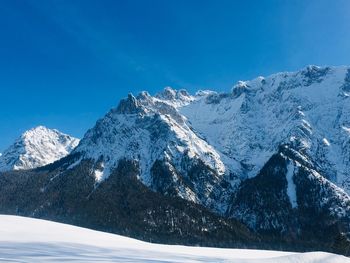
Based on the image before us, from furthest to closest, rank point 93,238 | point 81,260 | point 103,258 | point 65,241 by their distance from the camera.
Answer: point 93,238, point 65,241, point 103,258, point 81,260

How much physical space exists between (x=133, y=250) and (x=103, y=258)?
215 inches

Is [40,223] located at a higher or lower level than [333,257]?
higher

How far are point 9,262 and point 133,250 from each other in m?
9.72

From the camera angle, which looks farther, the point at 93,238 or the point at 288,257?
the point at 93,238

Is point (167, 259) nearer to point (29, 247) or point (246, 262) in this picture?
point (246, 262)

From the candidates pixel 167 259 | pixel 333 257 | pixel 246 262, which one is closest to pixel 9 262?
pixel 167 259

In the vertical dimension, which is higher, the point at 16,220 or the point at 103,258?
the point at 16,220

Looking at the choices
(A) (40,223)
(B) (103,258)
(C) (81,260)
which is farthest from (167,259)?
(A) (40,223)

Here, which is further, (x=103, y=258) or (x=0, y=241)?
(x=0, y=241)

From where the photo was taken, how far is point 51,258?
2011 cm

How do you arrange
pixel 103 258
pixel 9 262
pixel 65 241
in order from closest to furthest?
1. pixel 9 262
2. pixel 103 258
3. pixel 65 241

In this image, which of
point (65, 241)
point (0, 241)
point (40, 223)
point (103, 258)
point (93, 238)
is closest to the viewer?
point (103, 258)

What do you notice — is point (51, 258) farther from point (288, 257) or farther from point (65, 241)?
point (288, 257)

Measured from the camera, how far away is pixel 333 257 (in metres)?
22.2
